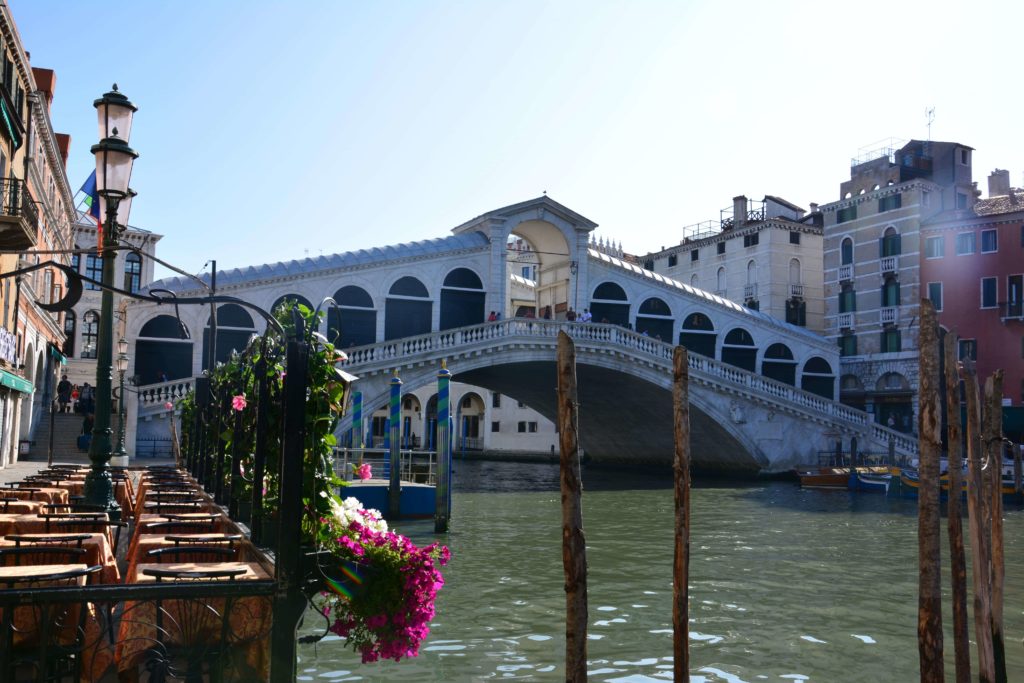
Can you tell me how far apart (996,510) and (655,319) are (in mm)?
24114

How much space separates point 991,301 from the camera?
28.0 metres

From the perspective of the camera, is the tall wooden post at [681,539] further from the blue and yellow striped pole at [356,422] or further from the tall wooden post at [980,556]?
the blue and yellow striped pole at [356,422]

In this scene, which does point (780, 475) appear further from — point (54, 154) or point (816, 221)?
point (54, 154)

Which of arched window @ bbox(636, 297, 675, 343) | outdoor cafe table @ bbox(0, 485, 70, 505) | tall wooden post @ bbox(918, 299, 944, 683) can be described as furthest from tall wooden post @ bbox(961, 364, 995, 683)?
arched window @ bbox(636, 297, 675, 343)

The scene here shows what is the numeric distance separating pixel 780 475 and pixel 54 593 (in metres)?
27.8

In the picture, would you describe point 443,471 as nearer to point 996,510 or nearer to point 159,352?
point 996,510

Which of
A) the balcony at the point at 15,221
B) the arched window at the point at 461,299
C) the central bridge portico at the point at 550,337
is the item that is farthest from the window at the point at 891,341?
the balcony at the point at 15,221

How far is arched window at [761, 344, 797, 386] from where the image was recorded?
33344 millimetres

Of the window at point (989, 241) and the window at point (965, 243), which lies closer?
the window at point (989, 241)

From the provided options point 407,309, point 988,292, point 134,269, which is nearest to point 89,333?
point 134,269

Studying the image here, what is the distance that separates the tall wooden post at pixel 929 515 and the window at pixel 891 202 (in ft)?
A: 87.5

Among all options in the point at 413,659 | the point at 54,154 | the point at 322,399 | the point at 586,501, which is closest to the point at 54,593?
the point at 322,399

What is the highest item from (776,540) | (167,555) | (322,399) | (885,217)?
(885,217)

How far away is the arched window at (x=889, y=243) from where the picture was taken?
3102 centimetres
